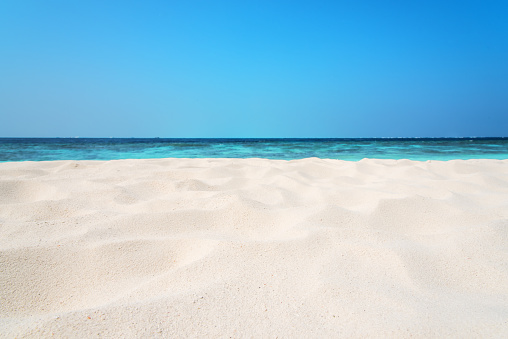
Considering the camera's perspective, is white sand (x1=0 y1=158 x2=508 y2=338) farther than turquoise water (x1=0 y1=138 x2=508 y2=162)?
No

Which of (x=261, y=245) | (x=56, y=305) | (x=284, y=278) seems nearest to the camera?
(x=56, y=305)

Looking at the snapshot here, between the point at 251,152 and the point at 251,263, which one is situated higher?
the point at 251,263

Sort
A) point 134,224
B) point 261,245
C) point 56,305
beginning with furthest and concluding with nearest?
point 134,224
point 261,245
point 56,305

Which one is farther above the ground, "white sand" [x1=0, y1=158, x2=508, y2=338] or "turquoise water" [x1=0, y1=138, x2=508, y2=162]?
"white sand" [x1=0, y1=158, x2=508, y2=338]

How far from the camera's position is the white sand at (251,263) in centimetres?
82

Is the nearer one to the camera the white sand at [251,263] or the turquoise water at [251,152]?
the white sand at [251,263]

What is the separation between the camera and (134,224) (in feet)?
4.98

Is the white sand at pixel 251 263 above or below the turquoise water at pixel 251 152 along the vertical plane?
above

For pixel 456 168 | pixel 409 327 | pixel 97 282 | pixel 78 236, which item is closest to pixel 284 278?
pixel 409 327

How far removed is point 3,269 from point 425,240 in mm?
1688

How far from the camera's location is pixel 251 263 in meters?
1.14

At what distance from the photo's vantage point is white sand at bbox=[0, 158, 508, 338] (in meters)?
0.82

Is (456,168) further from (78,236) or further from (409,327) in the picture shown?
(78,236)

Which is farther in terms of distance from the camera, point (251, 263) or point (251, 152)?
point (251, 152)
